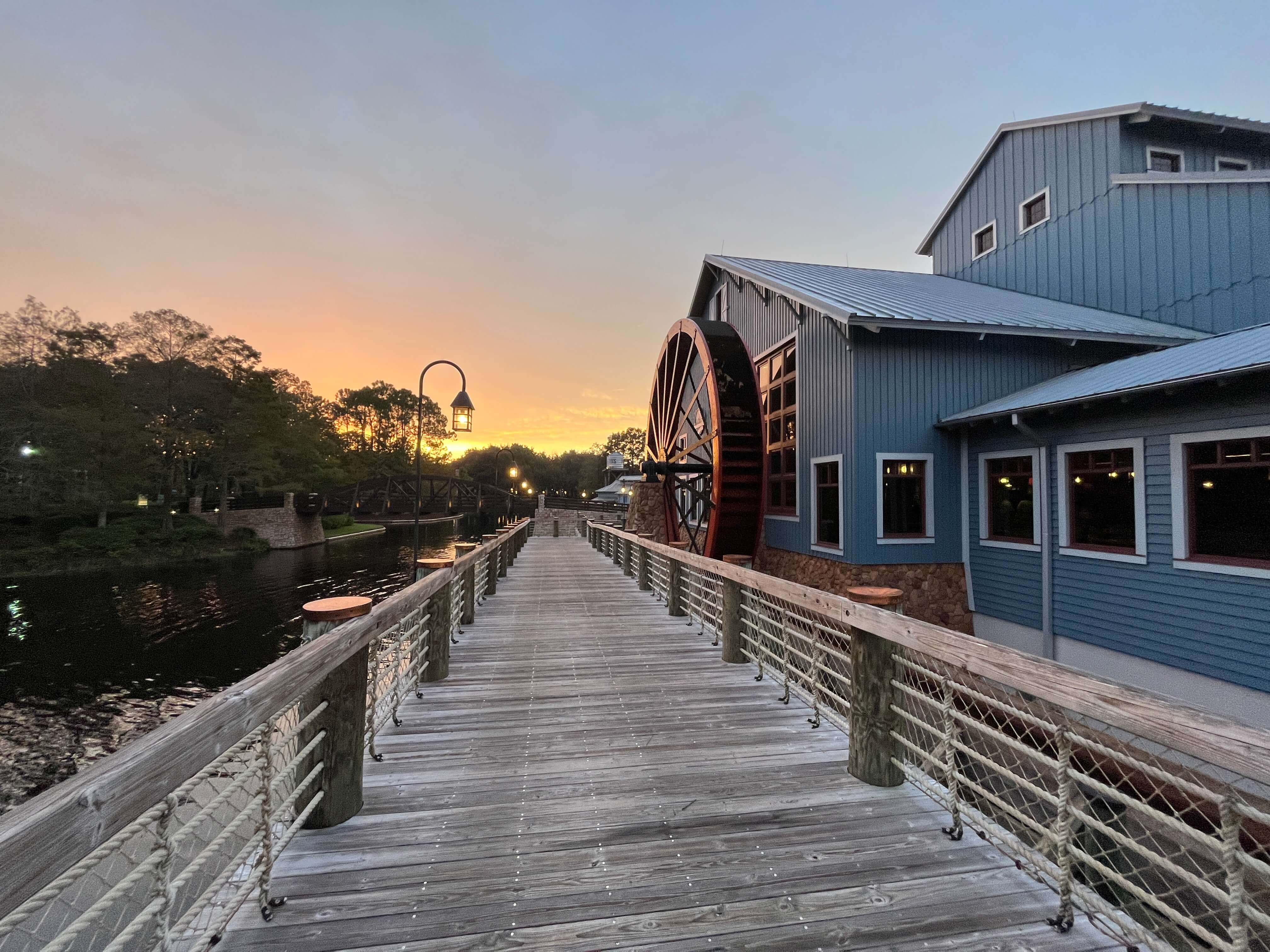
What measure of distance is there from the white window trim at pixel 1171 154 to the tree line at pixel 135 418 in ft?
115

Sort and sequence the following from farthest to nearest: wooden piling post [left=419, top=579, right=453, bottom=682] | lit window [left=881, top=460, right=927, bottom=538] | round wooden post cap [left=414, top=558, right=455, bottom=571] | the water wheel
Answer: the water wheel → lit window [left=881, top=460, right=927, bottom=538] → round wooden post cap [left=414, top=558, right=455, bottom=571] → wooden piling post [left=419, top=579, right=453, bottom=682]

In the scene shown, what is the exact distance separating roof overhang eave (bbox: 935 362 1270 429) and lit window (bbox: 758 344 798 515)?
102 inches

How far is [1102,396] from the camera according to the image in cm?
559

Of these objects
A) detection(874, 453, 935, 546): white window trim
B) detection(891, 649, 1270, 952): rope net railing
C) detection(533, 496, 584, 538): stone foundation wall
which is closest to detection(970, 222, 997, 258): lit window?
detection(874, 453, 935, 546): white window trim

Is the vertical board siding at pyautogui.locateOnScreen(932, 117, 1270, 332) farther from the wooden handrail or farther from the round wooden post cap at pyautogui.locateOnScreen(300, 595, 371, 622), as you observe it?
the round wooden post cap at pyautogui.locateOnScreen(300, 595, 371, 622)

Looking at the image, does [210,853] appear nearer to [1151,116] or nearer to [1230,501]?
[1230,501]

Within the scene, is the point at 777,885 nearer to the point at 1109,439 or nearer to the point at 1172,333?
the point at 1109,439

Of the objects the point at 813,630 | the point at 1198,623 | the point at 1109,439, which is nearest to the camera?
the point at 813,630

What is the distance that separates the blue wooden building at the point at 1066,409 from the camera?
16.6 feet

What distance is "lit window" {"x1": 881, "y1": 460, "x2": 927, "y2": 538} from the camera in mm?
7711

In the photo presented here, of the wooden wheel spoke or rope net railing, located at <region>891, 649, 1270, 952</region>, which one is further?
the wooden wheel spoke

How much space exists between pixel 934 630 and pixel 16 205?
1215 inches

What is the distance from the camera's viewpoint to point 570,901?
1.63 meters

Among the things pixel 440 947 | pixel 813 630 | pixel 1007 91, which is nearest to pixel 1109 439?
pixel 813 630
